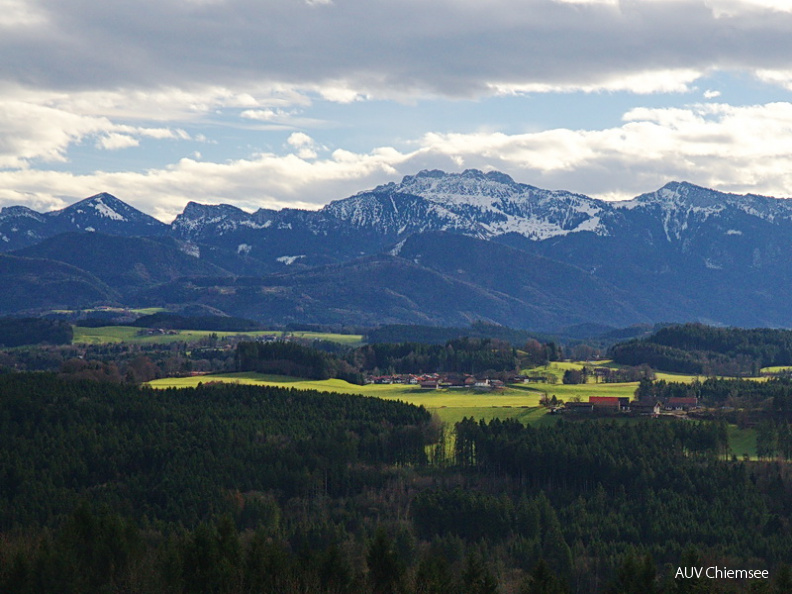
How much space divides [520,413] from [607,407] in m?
12.3

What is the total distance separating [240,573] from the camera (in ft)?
277

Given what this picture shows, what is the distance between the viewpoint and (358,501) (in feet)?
419

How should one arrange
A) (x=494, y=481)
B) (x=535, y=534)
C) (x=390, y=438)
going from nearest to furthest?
1. (x=535, y=534)
2. (x=494, y=481)
3. (x=390, y=438)

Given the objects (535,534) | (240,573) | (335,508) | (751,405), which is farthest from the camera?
(751,405)

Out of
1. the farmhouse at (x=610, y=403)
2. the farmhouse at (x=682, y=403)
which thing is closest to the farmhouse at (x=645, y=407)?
the farmhouse at (x=610, y=403)

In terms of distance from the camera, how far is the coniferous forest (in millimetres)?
86125

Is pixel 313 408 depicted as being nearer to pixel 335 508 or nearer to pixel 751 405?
pixel 335 508

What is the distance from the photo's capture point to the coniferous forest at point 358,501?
86.1 m

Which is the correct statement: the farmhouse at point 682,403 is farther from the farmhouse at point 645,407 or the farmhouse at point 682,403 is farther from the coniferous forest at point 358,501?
the coniferous forest at point 358,501

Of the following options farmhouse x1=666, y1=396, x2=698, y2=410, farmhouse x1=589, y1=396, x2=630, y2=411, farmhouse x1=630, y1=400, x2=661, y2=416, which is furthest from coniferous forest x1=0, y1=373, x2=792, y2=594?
farmhouse x1=666, y1=396, x2=698, y2=410

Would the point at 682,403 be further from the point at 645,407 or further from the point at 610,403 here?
the point at 610,403

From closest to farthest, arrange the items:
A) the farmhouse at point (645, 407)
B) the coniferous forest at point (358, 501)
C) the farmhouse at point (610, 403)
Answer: the coniferous forest at point (358, 501)
the farmhouse at point (645, 407)
the farmhouse at point (610, 403)

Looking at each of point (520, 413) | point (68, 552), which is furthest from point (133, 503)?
point (520, 413)

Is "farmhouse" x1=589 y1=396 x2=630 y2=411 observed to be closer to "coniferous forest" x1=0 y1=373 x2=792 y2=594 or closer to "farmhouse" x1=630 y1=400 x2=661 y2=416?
"farmhouse" x1=630 y1=400 x2=661 y2=416
